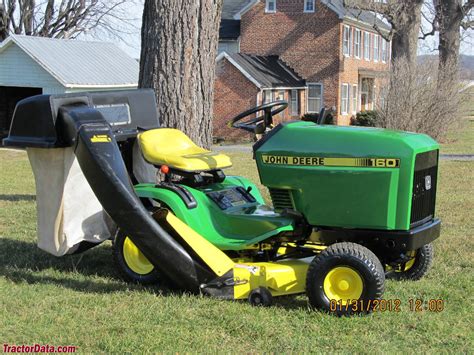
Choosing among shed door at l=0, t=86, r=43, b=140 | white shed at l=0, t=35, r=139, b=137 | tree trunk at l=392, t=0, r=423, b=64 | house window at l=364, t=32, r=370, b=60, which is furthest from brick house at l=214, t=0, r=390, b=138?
shed door at l=0, t=86, r=43, b=140

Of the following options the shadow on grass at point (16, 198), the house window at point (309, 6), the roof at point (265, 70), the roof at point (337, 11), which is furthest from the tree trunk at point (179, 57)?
the house window at point (309, 6)

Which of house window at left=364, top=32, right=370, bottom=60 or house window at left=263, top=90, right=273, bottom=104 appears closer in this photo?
house window at left=263, top=90, right=273, bottom=104

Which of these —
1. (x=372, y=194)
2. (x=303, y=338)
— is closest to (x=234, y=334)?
(x=303, y=338)

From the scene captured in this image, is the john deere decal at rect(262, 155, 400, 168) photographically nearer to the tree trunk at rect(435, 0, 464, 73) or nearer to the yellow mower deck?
the yellow mower deck

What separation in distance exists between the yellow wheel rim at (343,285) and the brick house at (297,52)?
2703cm

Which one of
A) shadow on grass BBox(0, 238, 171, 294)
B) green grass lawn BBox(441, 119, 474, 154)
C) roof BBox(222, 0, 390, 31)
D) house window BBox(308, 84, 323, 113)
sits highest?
roof BBox(222, 0, 390, 31)

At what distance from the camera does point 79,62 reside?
25203 millimetres

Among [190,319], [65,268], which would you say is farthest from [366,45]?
[190,319]

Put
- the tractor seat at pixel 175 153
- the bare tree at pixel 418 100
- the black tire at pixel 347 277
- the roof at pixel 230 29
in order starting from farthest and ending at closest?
the roof at pixel 230 29 < the bare tree at pixel 418 100 < the tractor seat at pixel 175 153 < the black tire at pixel 347 277

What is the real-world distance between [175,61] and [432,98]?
1907 centimetres

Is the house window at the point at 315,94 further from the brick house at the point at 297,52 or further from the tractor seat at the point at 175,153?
the tractor seat at the point at 175,153

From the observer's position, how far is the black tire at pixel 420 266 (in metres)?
5.90

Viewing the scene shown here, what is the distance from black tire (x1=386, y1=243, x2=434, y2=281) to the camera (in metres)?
5.90

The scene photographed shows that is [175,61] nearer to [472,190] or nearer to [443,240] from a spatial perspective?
[443,240]
